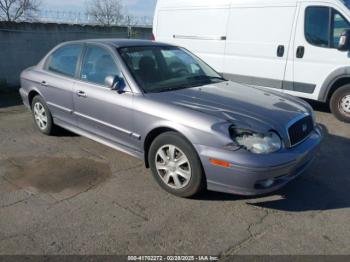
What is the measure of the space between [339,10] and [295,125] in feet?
12.1

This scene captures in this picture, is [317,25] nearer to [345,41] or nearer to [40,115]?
[345,41]

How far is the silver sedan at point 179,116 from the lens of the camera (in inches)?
128

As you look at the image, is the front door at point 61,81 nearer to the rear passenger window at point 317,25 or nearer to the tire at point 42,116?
the tire at point 42,116

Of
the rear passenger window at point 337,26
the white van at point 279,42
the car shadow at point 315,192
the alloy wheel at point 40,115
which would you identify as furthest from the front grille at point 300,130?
the alloy wheel at point 40,115

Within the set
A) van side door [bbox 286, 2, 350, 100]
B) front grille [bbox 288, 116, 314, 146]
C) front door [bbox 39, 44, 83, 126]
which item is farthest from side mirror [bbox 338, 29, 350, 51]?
front door [bbox 39, 44, 83, 126]

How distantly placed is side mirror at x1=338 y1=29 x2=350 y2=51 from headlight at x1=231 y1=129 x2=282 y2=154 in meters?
3.66

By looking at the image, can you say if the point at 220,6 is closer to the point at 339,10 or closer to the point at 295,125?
the point at 339,10

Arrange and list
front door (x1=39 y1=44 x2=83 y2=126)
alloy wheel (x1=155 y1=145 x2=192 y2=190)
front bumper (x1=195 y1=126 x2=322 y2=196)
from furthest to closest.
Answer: front door (x1=39 y1=44 x2=83 y2=126) < alloy wheel (x1=155 y1=145 x2=192 y2=190) < front bumper (x1=195 y1=126 x2=322 y2=196)

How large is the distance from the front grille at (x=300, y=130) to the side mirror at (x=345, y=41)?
9.11ft

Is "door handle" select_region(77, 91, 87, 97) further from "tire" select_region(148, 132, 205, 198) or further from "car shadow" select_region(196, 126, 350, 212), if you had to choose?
"car shadow" select_region(196, 126, 350, 212)

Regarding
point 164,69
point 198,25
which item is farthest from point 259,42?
point 164,69

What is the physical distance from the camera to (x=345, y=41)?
600cm

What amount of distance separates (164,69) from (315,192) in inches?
88.1

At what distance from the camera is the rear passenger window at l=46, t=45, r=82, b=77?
4.84m
